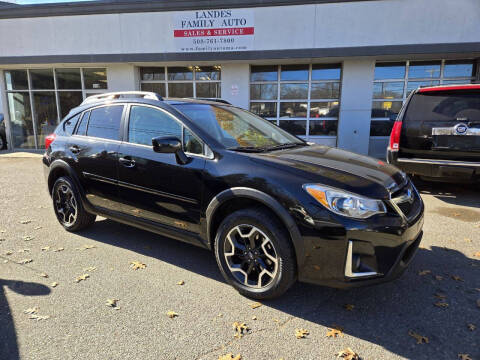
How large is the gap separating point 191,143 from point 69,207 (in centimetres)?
235

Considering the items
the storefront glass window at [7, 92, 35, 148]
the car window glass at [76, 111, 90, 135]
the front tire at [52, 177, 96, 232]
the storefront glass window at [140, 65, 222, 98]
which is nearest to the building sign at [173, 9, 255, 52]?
the storefront glass window at [140, 65, 222, 98]

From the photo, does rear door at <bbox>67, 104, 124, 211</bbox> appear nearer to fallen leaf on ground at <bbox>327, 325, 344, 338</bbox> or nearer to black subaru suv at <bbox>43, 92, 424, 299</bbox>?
black subaru suv at <bbox>43, 92, 424, 299</bbox>

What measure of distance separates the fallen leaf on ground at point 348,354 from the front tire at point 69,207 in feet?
11.5

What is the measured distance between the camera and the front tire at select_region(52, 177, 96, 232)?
4.30 m

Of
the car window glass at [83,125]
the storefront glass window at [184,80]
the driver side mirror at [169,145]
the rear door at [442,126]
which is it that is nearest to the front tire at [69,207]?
the car window glass at [83,125]

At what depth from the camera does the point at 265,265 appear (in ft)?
9.19

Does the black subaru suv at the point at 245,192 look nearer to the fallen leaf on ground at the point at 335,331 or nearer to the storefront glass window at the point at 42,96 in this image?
the fallen leaf on ground at the point at 335,331

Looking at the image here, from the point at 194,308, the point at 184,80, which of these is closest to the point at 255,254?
the point at 194,308

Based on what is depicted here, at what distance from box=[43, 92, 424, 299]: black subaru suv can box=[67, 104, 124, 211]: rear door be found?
0.01m

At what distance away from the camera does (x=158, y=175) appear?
131 inches

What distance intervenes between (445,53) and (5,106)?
54.5ft

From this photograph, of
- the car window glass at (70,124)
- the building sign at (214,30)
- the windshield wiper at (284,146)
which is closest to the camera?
the windshield wiper at (284,146)

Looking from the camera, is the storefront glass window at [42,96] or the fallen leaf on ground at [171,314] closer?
the fallen leaf on ground at [171,314]

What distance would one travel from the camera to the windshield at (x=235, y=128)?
130 inches
